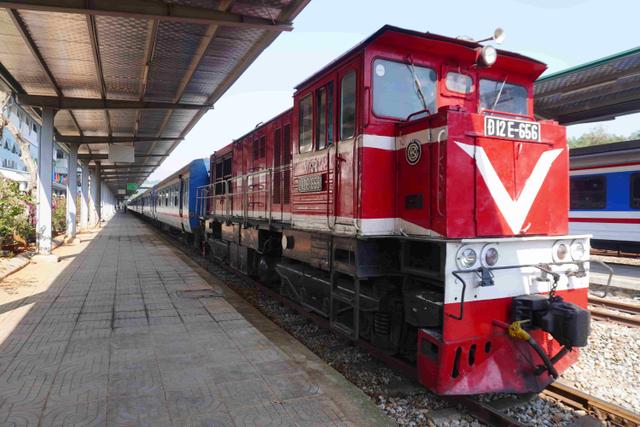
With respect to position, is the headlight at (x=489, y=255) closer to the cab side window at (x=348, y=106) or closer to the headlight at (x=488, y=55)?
the cab side window at (x=348, y=106)

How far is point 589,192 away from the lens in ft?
43.7

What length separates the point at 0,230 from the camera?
10.7 metres

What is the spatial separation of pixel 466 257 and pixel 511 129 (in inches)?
54.2

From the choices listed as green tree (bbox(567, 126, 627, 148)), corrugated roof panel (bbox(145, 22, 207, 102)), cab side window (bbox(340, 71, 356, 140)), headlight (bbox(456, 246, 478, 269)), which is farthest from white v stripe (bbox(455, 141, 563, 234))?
green tree (bbox(567, 126, 627, 148))

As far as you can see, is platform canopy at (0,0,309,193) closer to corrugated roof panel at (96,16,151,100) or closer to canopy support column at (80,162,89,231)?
corrugated roof panel at (96,16,151,100)

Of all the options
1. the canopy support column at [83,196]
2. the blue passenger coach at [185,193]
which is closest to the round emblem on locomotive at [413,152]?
the blue passenger coach at [185,193]

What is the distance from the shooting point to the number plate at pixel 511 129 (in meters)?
4.05

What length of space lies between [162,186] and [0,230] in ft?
40.5

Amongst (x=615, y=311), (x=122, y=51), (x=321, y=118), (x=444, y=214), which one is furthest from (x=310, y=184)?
(x=122, y=51)

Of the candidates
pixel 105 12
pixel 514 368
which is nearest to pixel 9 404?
pixel 514 368

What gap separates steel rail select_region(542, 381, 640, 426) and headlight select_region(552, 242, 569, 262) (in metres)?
1.21

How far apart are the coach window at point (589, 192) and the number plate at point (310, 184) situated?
11.0 m

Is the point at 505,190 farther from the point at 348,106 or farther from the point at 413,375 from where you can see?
the point at 413,375

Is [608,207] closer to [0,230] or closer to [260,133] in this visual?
[260,133]
